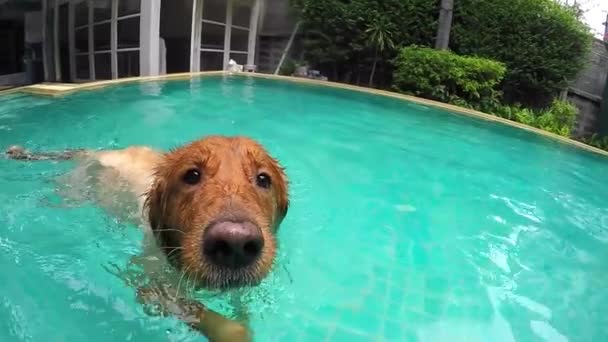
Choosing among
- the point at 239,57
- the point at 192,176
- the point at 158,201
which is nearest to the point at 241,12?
the point at 239,57

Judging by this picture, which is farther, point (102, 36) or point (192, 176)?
point (102, 36)

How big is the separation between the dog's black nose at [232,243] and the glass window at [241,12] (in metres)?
19.0

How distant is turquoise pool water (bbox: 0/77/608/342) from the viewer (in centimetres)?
386

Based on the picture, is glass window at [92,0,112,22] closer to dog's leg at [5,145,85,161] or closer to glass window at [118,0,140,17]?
glass window at [118,0,140,17]

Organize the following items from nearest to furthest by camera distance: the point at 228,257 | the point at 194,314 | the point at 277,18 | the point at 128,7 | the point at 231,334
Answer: the point at 228,257 < the point at 231,334 < the point at 194,314 < the point at 128,7 < the point at 277,18

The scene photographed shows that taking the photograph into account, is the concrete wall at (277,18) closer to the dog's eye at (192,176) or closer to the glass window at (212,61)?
the glass window at (212,61)

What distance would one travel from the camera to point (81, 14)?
18516mm

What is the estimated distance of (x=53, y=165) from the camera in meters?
6.09

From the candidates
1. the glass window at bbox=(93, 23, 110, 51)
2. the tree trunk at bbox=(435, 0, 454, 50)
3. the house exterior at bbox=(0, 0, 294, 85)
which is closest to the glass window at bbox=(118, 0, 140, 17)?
the house exterior at bbox=(0, 0, 294, 85)

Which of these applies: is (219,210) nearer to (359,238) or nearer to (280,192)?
(280,192)

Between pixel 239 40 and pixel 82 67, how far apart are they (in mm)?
5898

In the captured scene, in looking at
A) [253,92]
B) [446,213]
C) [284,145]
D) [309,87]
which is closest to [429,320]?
[446,213]

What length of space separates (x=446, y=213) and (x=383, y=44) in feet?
42.9

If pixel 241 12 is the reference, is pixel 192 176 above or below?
below
